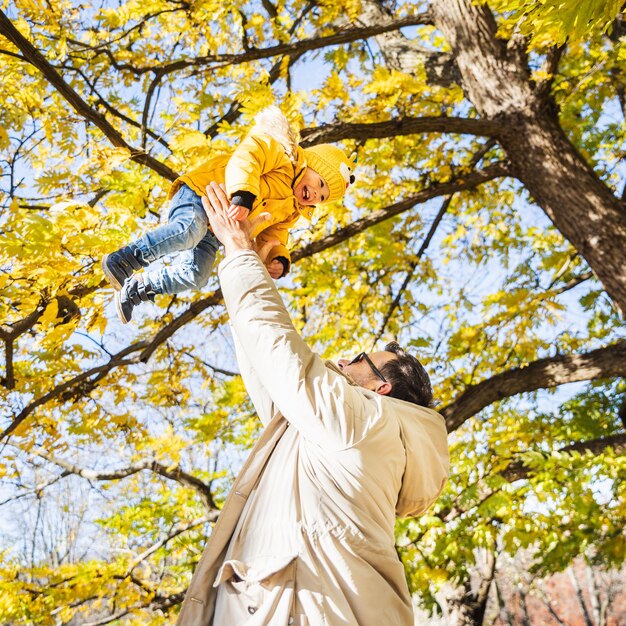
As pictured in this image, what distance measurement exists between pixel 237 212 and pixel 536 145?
3150mm

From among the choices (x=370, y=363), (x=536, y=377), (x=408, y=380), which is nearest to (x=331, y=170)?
(x=370, y=363)

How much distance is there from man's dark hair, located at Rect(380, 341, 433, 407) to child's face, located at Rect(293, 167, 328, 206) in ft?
2.97

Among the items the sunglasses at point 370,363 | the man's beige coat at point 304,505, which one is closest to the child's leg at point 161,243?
the man's beige coat at point 304,505

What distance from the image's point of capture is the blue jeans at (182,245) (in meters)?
2.46

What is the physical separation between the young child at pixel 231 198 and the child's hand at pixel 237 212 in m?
0.08

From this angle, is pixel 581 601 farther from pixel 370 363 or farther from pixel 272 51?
pixel 370 363

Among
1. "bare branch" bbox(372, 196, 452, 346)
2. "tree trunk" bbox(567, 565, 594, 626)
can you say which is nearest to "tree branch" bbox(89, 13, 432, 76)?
"bare branch" bbox(372, 196, 452, 346)

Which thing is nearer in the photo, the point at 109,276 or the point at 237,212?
the point at 237,212

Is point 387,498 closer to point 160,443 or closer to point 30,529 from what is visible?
point 160,443

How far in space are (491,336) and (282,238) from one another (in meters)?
3.80

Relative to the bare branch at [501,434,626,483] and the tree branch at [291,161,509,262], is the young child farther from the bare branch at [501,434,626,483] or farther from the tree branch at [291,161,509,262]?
the bare branch at [501,434,626,483]

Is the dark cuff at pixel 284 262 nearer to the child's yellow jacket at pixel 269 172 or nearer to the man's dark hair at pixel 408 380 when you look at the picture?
the child's yellow jacket at pixel 269 172

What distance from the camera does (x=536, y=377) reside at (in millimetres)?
4852

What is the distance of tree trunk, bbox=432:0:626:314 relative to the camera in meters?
4.20
